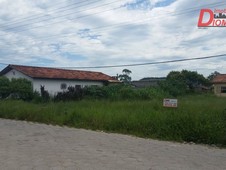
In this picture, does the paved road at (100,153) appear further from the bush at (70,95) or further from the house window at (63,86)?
the house window at (63,86)

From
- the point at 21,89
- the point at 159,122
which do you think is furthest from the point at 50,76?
the point at 159,122

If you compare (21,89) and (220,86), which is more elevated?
(220,86)

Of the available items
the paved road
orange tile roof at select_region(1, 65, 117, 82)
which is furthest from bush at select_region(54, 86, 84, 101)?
the paved road

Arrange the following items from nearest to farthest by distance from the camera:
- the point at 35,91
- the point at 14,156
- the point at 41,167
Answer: the point at 41,167
the point at 14,156
the point at 35,91

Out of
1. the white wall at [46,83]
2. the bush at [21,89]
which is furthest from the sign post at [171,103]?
the white wall at [46,83]

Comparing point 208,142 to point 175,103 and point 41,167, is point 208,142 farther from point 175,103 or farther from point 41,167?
point 41,167

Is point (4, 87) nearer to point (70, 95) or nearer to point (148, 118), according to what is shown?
point (70, 95)

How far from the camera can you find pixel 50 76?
29.3m

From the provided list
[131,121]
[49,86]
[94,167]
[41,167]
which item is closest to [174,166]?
[94,167]

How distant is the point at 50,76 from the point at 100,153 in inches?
890

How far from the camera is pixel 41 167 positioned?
20.1 ft

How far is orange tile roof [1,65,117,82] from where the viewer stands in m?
28.7

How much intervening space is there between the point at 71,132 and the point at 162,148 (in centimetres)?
420

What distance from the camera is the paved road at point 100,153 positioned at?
639 centimetres
